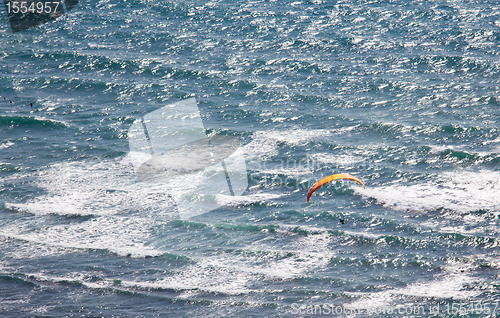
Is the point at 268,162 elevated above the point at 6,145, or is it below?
below

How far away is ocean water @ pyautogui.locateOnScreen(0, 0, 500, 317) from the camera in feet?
57.9

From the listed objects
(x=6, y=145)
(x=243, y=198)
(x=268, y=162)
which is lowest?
(x=243, y=198)

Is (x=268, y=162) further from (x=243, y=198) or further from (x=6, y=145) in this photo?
(x=6, y=145)

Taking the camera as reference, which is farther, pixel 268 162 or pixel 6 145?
pixel 6 145

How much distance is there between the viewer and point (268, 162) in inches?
1025

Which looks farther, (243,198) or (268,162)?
(268,162)

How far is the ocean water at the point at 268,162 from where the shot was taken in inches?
695

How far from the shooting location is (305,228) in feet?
68.1

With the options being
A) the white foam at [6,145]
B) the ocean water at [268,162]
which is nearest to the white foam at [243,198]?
the ocean water at [268,162]

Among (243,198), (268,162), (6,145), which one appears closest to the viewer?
(243,198)

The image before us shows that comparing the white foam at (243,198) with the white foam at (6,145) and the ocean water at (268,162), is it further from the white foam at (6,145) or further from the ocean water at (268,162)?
the white foam at (6,145)

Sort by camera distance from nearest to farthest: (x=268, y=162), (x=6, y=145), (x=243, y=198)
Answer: (x=243, y=198) < (x=268, y=162) < (x=6, y=145)

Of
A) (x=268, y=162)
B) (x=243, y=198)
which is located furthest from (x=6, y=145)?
(x=268, y=162)

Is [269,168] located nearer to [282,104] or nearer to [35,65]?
[282,104]
